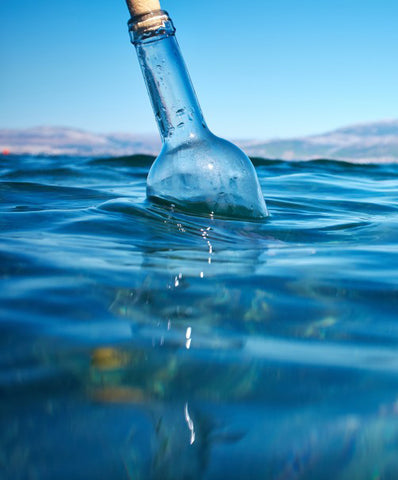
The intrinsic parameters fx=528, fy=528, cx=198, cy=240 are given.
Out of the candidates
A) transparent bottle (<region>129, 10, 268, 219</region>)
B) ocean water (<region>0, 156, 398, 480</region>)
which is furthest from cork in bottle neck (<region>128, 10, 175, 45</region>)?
ocean water (<region>0, 156, 398, 480</region>)

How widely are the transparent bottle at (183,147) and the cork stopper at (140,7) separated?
20 millimetres

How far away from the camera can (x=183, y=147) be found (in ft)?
8.67

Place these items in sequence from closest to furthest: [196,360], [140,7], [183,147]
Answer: [196,360] → [140,7] → [183,147]

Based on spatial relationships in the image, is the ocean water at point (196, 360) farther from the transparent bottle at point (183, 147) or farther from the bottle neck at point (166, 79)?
the bottle neck at point (166, 79)

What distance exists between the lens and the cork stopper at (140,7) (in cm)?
248

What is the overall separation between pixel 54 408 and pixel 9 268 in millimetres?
934

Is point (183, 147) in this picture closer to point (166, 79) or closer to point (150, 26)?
point (166, 79)

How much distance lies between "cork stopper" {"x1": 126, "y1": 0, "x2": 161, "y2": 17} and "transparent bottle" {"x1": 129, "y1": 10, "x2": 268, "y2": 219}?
20 mm

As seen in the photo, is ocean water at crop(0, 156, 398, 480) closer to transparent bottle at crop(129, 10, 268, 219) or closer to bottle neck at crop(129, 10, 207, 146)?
transparent bottle at crop(129, 10, 268, 219)

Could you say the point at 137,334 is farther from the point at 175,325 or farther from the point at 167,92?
the point at 167,92

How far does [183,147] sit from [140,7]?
68 centimetres

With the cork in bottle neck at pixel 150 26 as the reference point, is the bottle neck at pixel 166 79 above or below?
below

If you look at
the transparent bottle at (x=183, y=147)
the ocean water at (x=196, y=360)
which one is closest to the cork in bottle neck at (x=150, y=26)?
the transparent bottle at (x=183, y=147)

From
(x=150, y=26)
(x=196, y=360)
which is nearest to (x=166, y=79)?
(x=150, y=26)
